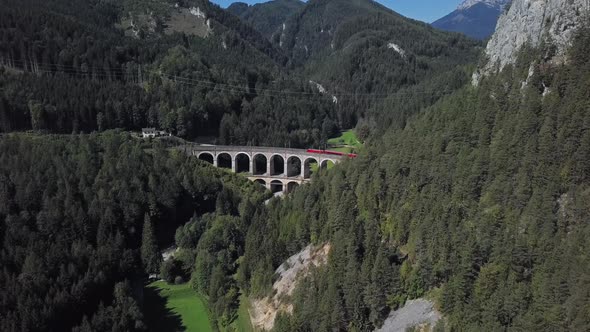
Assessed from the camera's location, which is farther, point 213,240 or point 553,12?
point 213,240

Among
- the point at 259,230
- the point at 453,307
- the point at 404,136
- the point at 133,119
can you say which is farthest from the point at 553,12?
the point at 133,119

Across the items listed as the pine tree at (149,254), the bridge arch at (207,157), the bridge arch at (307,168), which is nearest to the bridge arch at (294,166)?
the bridge arch at (307,168)

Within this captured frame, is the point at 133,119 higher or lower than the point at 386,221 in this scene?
higher

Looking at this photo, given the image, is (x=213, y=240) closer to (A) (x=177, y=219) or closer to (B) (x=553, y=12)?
(A) (x=177, y=219)

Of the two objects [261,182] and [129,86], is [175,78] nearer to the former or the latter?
[129,86]

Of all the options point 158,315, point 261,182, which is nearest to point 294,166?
point 261,182

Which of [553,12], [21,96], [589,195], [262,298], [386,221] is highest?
[553,12]
